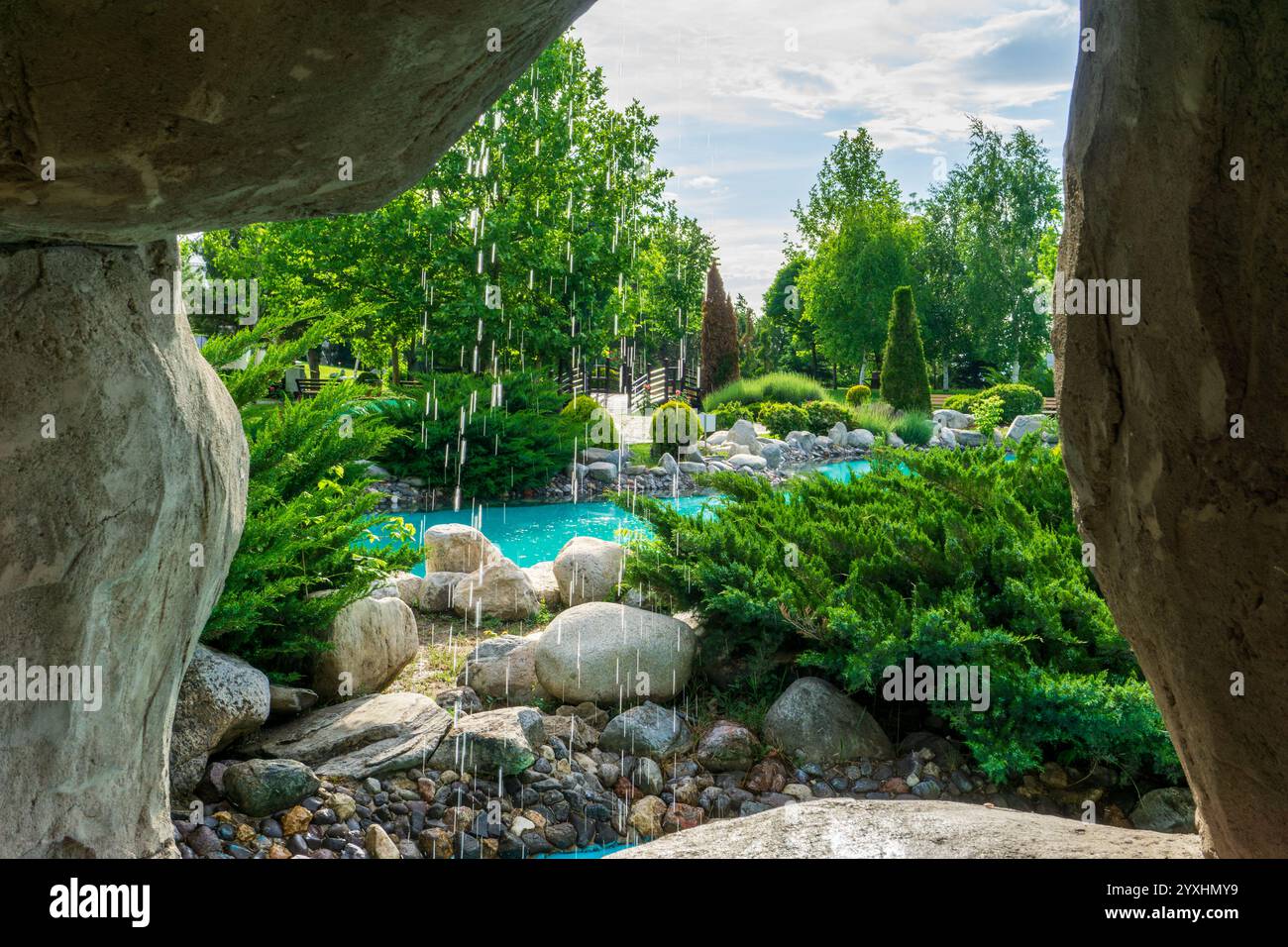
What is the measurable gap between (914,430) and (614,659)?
17.4 m

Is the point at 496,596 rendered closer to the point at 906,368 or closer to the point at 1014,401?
the point at 906,368

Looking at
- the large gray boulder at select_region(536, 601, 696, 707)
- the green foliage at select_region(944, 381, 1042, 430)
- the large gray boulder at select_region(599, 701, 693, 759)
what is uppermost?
the green foliage at select_region(944, 381, 1042, 430)

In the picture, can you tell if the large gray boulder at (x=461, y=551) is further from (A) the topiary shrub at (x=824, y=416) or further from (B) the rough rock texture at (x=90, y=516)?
(A) the topiary shrub at (x=824, y=416)

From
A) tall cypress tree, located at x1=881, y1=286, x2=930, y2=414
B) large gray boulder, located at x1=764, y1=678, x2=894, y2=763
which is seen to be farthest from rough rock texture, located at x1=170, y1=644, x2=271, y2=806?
tall cypress tree, located at x1=881, y1=286, x2=930, y2=414

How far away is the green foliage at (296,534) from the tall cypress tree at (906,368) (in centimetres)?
2076

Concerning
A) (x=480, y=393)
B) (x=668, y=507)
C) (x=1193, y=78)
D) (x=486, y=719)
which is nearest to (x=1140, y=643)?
(x=1193, y=78)

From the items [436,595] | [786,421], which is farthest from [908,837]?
[786,421]

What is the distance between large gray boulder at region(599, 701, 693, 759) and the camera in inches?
194

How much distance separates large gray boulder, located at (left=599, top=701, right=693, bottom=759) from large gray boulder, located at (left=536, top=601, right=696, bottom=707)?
31 centimetres

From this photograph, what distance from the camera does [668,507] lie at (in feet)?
21.6

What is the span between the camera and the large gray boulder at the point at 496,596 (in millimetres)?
7516

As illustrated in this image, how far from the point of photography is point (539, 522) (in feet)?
43.0

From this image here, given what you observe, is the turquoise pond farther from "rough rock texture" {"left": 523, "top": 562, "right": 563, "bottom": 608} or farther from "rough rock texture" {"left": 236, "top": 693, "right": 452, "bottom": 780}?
"rough rock texture" {"left": 236, "top": 693, "right": 452, "bottom": 780}

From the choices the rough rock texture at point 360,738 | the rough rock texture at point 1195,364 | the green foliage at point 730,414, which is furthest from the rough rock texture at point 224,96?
the green foliage at point 730,414
